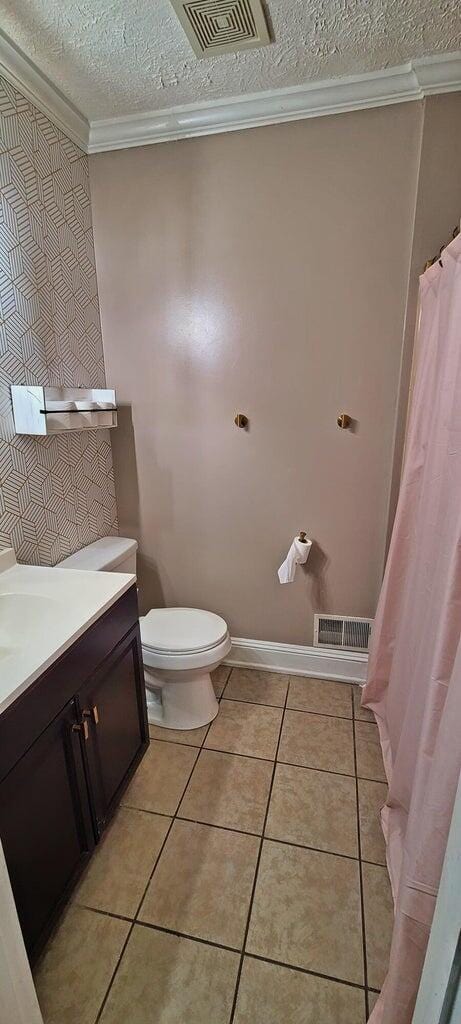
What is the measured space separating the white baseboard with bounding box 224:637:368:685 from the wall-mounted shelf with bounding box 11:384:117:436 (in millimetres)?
1263

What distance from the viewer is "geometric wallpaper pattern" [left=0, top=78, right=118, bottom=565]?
1425 millimetres

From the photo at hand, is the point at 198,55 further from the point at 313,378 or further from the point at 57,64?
the point at 313,378

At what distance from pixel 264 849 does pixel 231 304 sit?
1.98m

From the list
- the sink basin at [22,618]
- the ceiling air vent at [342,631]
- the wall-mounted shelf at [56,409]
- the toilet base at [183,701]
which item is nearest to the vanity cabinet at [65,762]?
the sink basin at [22,618]

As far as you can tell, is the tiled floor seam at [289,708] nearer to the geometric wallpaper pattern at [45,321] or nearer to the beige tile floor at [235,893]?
the beige tile floor at [235,893]

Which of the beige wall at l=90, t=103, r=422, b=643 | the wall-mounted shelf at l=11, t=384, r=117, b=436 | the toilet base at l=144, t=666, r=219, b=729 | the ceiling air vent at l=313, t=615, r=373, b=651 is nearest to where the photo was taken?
the wall-mounted shelf at l=11, t=384, r=117, b=436

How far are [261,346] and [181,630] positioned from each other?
1.23 m

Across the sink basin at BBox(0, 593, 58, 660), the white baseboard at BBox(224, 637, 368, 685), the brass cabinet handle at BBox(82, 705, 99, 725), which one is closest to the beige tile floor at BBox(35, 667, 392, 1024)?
the white baseboard at BBox(224, 637, 368, 685)

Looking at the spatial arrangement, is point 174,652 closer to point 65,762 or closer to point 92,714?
point 92,714

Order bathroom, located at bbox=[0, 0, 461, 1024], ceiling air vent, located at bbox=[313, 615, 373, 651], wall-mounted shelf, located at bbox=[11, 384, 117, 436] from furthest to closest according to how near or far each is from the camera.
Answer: ceiling air vent, located at bbox=[313, 615, 373, 651]
wall-mounted shelf, located at bbox=[11, 384, 117, 436]
bathroom, located at bbox=[0, 0, 461, 1024]

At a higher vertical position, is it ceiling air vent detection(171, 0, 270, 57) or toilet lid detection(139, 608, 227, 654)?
ceiling air vent detection(171, 0, 270, 57)

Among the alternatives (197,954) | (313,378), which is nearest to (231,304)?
(313,378)

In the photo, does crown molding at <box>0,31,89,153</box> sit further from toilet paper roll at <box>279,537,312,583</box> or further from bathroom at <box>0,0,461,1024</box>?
toilet paper roll at <box>279,537,312,583</box>

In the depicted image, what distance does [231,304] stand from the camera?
6.00 feet
